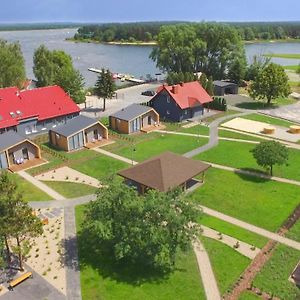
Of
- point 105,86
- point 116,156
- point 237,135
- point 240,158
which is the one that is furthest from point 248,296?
point 105,86

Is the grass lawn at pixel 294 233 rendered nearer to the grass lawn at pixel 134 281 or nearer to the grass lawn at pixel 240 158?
the grass lawn at pixel 134 281

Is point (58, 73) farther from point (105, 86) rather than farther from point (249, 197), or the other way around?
point (249, 197)

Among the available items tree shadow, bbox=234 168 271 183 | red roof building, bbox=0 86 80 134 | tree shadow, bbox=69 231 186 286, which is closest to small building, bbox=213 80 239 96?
red roof building, bbox=0 86 80 134

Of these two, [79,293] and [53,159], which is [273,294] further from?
[53,159]

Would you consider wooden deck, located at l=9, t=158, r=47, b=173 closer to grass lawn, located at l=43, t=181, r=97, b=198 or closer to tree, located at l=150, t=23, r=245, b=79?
grass lawn, located at l=43, t=181, r=97, b=198

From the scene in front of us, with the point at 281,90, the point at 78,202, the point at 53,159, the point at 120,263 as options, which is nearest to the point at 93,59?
the point at 281,90

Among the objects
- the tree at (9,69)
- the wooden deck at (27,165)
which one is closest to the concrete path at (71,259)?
the wooden deck at (27,165)
